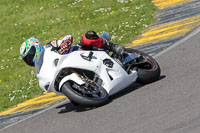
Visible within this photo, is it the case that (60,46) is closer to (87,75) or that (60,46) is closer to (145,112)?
(87,75)

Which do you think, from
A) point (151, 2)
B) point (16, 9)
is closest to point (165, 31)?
point (151, 2)

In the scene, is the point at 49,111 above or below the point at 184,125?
below

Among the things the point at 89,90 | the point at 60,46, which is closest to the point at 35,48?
the point at 60,46

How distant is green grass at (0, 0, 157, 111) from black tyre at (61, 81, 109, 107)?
3291 mm

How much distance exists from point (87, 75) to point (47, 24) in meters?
9.48

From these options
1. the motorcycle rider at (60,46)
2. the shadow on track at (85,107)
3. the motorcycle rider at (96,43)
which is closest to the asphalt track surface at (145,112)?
the shadow on track at (85,107)

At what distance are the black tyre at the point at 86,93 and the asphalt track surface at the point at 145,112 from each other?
0.17 metres

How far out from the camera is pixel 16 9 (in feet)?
65.9

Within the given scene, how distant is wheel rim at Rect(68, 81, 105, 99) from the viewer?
760cm

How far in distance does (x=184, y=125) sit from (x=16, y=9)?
15427 mm

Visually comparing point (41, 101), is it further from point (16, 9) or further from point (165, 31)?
point (16, 9)

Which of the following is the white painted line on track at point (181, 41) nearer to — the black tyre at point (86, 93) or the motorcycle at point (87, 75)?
the motorcycle at point (87, 75)

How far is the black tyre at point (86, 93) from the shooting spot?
737cm

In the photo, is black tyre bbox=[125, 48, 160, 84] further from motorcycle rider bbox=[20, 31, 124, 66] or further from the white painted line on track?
the white painted line on track
